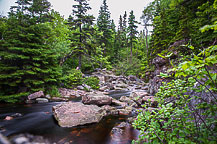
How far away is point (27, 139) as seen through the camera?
141 inches

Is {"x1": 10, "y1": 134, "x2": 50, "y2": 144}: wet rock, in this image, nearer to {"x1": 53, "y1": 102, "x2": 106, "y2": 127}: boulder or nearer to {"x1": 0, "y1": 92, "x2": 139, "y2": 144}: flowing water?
{"x1": 0, "y1": 92, "x2": 139, "y2": 144}: flowing water

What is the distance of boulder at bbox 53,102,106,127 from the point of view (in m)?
4.41

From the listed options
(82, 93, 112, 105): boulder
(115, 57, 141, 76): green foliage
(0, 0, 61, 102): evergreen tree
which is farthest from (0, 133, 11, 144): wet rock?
(115, 57, 141, 76): green foliage

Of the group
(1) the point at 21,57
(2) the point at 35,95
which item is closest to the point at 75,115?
(2) the point at 35,95

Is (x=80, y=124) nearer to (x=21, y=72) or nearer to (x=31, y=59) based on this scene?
(x=21, y=72)

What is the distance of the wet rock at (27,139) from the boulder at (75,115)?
90 cm

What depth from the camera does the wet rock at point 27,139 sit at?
3414 millimetres

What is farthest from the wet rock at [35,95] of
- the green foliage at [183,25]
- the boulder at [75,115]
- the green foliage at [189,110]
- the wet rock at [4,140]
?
the green foliage at [183,25]

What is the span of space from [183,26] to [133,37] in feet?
69.8

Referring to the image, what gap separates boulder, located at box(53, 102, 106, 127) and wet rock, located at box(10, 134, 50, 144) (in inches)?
35.4

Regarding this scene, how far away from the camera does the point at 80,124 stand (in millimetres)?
4398

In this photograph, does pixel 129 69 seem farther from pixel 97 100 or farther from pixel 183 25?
pixel 97 100

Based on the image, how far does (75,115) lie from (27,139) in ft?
5.47

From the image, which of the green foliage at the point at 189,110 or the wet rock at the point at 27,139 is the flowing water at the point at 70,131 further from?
the green foliage at the point at 189,110
